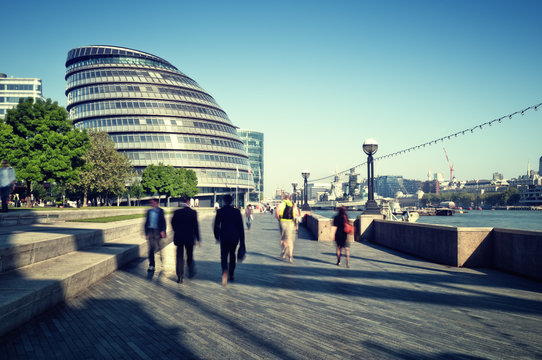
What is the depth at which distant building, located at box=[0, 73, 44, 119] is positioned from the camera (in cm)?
10956

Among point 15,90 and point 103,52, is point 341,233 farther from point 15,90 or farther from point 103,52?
point 15,90

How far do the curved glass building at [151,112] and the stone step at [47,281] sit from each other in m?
73.3

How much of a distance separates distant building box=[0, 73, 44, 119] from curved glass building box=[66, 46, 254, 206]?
82.2 feet

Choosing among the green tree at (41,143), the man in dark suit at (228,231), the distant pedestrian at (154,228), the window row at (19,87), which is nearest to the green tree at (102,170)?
the green tree at (41,143)

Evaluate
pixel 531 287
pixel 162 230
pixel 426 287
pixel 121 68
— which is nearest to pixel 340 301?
pixel 426 287

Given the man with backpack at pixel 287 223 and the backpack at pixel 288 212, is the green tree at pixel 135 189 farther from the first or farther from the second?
the backpack at pixel 288 212

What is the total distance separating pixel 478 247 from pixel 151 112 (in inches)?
3138

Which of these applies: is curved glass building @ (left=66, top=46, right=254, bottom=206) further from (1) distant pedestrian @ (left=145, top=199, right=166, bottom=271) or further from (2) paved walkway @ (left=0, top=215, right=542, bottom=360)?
(2) paved walkway @ (left=0, top=215, right=542, bottom=360)

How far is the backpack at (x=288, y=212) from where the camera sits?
1232cm

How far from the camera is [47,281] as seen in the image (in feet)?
21.3

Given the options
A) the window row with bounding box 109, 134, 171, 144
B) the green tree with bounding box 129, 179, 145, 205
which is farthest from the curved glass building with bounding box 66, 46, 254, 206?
the green tree with bounding box 129, 179, 145, 205

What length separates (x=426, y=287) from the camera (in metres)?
8.20

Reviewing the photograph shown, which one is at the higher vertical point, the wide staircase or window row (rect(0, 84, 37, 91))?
window row (rect(0, 84, 37, 91))

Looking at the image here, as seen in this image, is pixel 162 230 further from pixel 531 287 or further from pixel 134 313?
pixel 531 287
